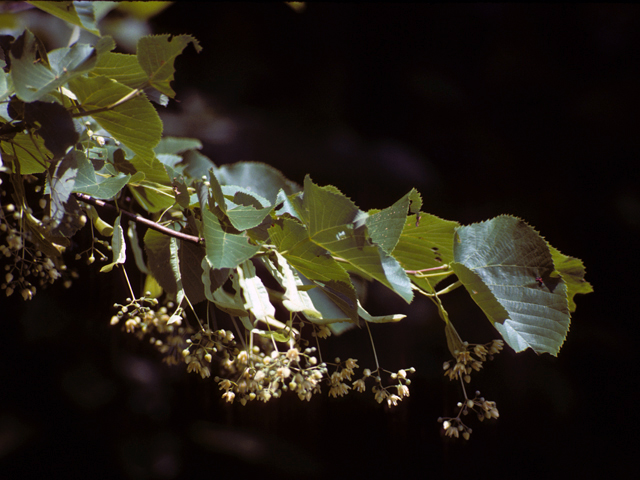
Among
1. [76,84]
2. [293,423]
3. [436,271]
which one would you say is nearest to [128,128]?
[76,84]

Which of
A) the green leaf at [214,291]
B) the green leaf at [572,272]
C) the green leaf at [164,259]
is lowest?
the green leaf at [164,259]

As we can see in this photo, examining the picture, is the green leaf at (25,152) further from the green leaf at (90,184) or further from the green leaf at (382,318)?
the green leaf at (382,318)

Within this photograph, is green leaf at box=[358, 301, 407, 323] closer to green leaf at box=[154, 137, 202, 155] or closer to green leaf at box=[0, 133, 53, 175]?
green leaf at box=[0, 133, 53, 175]

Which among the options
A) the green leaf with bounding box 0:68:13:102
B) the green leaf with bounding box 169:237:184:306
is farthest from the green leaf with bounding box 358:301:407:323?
the green leaf with bounding box 0:68:13:102

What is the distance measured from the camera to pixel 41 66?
0.59 feet

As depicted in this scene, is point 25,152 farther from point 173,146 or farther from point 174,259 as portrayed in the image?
point 173,146

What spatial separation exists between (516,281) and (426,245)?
0.19 feet

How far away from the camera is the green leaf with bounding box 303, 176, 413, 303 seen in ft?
0.62

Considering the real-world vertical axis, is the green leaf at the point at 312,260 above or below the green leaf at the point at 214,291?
above

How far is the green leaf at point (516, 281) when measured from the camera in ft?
0.70

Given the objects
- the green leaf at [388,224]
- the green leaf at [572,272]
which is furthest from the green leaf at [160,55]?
the green leaf at [572,272]

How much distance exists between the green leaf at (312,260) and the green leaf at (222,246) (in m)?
0.02

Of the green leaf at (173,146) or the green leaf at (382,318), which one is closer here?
the green leaf at (382,318)

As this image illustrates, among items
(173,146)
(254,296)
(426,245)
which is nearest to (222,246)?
(254,296)
